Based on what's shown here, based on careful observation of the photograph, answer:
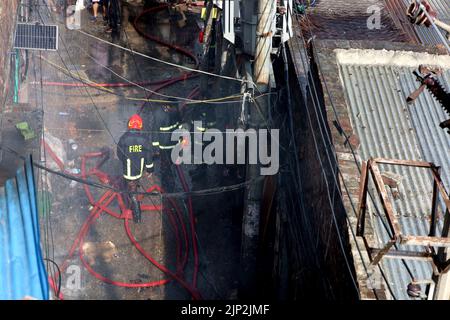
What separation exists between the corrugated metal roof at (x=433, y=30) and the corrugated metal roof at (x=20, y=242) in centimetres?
965

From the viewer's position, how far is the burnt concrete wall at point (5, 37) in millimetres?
11867

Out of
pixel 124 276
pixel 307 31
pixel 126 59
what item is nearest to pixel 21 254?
pixel 124 276

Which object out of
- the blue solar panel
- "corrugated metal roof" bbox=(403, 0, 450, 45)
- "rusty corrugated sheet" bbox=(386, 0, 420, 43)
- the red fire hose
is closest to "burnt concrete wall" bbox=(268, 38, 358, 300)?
A: the red fire hose

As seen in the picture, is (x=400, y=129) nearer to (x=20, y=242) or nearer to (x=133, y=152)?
(x=133, y=152)

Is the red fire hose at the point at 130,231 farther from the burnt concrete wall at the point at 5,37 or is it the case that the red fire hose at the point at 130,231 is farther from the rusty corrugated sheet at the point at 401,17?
the rusty corrugated sheet at the point at 401,17

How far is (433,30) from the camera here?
51.2 ft

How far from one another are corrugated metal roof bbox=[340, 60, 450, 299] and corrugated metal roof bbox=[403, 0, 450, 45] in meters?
4.36

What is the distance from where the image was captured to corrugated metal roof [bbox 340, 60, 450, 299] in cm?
928

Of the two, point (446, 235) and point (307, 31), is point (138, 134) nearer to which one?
point (307, 31)

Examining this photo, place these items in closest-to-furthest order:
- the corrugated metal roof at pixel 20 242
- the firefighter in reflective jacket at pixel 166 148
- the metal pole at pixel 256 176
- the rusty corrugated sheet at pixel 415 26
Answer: the corrugated metal roof at pixel 20 242, the metal pole at pixel 256 176, the firefighter in reflective jacket at pixel 166 148, the rusty corrugated sheet at pixel 415 26

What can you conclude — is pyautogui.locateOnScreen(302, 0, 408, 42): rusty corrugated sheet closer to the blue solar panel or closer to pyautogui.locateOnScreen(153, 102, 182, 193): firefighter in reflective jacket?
pyautogui.locateOnScreen(153, 102, 182, 193): firefighter in reflective jacket

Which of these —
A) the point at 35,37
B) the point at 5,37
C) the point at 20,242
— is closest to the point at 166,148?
the point at 35,37

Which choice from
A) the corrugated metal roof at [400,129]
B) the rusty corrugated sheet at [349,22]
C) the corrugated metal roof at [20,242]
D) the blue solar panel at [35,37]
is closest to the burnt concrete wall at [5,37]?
the blue solar panel at [35,37]
